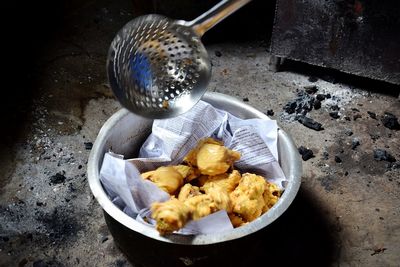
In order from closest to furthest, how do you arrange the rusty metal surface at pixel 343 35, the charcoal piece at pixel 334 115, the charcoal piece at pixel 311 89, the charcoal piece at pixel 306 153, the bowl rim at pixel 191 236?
the bowl rim at pixel 191 236
the charcoal piece at pixel 306 153
the rusty metal surface at pixel 343 35
the charcoal piece at pixel 334 115
the charcoal piece at pixel 311 89

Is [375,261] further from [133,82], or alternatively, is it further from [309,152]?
[133,82]

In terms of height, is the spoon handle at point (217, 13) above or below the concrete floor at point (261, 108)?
above

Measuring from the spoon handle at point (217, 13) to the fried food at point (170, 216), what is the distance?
47cm

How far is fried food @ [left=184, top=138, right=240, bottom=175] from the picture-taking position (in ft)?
5.09

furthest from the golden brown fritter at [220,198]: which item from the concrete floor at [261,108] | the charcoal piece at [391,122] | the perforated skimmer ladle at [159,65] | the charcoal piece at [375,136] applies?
the charcoal piece at [391,122]

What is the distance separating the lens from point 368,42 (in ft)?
7.67

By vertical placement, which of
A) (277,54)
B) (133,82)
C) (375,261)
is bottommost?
(375,261)

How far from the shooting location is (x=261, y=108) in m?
2.38

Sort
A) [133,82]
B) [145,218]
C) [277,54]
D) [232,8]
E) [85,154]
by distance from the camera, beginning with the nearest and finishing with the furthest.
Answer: [232,8] → [133,82] → [145,218] → [85,154] → [277,54]

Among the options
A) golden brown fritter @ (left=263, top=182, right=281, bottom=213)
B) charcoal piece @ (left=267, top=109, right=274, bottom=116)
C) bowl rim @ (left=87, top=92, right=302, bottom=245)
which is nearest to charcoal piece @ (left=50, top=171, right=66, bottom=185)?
bowl rim @ (left=87, top=92, right=302, bottom=245)

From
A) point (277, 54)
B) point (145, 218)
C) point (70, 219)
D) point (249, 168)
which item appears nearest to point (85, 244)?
point (70, 219)

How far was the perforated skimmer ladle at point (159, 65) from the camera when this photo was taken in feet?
4.22

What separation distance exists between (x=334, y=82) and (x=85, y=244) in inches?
59.8

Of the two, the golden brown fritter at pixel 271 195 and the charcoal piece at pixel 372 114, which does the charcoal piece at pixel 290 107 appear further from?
the golden brown fritter at pixel 271 195
